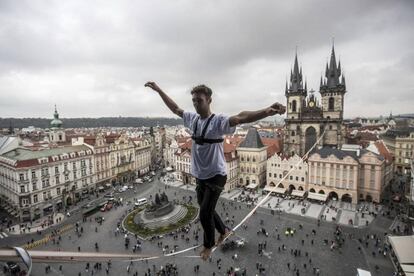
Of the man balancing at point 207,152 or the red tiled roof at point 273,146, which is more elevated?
the man balancing at point 207,152

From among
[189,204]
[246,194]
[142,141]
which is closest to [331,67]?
[246,194]

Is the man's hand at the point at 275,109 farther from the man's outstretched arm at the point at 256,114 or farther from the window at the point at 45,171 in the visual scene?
the window at the point at 45,171

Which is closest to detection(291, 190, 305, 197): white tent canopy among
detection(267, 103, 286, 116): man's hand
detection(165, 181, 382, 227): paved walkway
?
detection(165, 181, 382, 227): paved walkway

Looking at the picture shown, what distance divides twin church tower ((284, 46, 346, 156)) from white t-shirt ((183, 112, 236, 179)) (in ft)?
183

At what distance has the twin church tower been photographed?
5403 cm

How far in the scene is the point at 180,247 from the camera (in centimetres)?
2681

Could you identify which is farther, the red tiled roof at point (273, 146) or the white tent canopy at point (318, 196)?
the red tiled roof at point (273, 146)

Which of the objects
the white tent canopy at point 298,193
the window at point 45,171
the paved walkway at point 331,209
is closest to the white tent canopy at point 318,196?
the paved walkway at point 331,209

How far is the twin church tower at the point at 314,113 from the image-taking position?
177ft

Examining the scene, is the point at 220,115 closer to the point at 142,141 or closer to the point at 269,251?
the point at 269,251

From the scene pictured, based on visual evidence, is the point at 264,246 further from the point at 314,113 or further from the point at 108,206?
the point at 314,113

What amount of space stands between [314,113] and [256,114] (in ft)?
193

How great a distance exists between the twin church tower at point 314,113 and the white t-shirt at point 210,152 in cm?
5569

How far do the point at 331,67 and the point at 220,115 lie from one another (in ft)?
203
